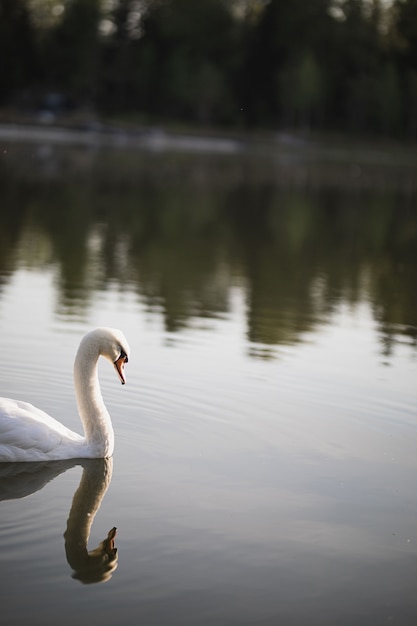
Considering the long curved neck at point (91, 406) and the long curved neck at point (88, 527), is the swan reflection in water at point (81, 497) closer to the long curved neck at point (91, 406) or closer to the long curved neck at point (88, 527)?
the long curved neck at point (88, 527)

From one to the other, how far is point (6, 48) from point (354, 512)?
10274 centimetres

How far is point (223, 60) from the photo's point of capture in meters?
121

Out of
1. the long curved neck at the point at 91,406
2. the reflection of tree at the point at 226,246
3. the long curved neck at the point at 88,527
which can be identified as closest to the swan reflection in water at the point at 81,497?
the long curved neck at the point at 88,527

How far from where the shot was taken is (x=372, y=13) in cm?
12838

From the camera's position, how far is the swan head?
747 cm

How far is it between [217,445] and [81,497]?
1.47 metres

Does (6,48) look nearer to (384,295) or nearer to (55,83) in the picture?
(55,83)

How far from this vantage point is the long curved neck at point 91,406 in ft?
24.5

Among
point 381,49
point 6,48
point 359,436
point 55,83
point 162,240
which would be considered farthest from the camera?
point 381,49

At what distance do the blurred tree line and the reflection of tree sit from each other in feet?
216

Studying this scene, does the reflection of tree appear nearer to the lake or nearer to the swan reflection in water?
the lake

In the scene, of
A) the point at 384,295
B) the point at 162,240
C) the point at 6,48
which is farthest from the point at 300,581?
the point at 6,48

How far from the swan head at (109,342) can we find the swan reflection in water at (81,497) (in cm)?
65

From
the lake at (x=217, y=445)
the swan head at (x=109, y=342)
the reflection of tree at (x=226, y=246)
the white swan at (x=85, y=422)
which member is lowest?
the reflection of tree at (x=226, y=246)
